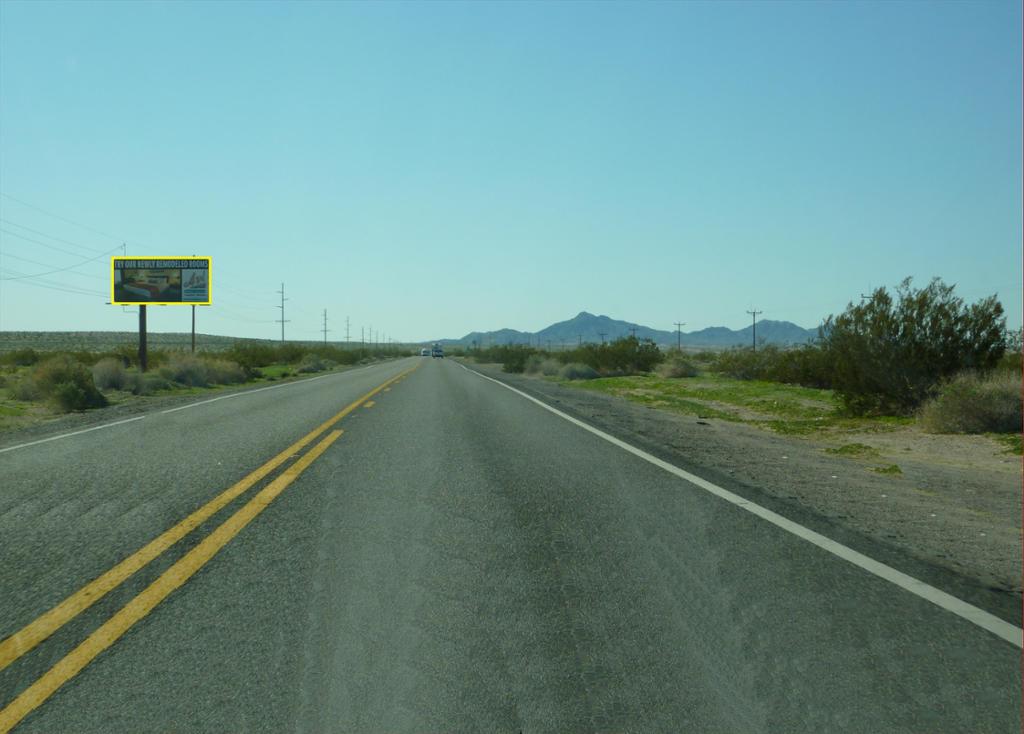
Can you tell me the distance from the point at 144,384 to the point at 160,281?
19666mm

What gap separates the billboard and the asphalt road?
147 ft

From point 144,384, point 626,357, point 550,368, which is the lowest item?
point 144,384

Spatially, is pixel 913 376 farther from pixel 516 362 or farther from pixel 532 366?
pixel 516 362

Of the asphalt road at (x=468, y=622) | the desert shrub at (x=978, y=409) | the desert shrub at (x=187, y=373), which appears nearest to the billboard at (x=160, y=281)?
the desert shrub at (x=187, y=373)

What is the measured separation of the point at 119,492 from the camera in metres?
8.49

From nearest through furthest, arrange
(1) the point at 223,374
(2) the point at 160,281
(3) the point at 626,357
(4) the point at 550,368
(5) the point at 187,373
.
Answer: (5) the point at 187,373
(1) the point at 223,374
(2) the point at 160,281
(3) the point at 626,357
(4) the point at 550,368

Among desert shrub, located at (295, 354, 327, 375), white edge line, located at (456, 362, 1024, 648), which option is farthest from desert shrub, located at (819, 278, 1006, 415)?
desert shrub, located at (295, 354, 327, 375)

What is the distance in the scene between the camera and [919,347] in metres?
18.6

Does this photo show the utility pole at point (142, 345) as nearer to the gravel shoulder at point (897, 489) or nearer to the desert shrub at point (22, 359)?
the desert shrub at point (22, 359)

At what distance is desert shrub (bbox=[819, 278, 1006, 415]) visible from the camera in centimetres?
1852

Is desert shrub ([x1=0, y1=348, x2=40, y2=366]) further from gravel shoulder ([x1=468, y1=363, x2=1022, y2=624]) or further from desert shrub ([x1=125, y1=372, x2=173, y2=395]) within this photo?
gravel shoulder ([x1=468, y1=363, x2=1022, y2=624])

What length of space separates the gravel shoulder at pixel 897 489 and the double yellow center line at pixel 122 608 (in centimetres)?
476

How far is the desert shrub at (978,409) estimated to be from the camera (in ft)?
48.1

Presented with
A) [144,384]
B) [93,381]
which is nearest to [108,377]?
[144,384]
